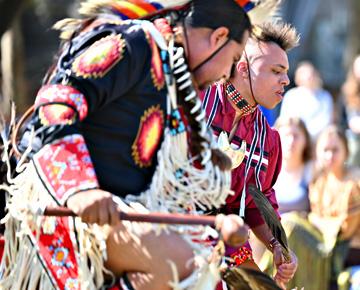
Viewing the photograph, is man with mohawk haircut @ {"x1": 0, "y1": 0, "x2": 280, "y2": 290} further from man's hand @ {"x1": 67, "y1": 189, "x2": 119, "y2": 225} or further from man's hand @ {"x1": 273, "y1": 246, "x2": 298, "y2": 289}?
man's hand @ {"x1": 273, "y1": 246, "x2": 298, "y2": 289}

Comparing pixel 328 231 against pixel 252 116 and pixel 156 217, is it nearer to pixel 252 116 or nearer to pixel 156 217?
pixel 252 116

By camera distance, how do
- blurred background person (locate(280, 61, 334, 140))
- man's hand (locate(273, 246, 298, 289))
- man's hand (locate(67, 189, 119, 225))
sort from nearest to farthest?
man's hand (locate(67, 189, 119, 225)) < man's hand (locate(273, 246, 298, 289)) < blurred background person (locate(280, 61, 334, 140))

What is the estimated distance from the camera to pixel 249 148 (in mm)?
5305

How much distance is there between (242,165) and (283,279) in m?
0.61

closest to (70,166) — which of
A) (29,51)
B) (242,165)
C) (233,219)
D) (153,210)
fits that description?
(153,210)

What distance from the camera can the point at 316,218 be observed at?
25.1 ft

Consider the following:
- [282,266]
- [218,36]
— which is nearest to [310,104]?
[282,266]

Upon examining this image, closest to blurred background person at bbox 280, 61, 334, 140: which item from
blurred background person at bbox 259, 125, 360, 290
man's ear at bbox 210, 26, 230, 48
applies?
blurred background person at bbox 259, 125, 360, 290

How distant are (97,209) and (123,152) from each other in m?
0.37

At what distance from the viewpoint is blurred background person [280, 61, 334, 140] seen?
1073cm

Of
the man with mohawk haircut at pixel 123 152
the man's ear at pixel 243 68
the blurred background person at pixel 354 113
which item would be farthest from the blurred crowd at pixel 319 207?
the man with mohawk haircut at pixel 123 152

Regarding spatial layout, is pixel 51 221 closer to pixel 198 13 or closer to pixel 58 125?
pixel 58 125

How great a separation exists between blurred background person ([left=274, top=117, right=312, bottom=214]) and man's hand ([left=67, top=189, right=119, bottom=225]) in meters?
4.37

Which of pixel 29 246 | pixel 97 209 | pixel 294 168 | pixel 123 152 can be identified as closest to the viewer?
pixel 97 209
